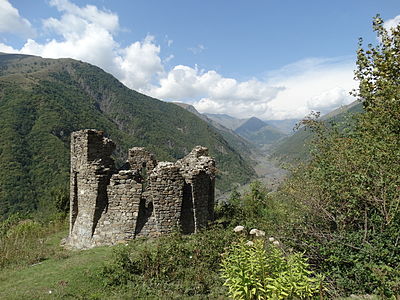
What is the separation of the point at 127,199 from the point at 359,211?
865 centimetres

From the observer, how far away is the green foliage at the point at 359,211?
707 centimetres

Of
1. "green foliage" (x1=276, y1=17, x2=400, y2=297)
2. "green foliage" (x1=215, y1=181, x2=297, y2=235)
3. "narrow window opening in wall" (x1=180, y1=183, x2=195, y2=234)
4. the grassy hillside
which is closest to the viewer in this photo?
"green foliage" (x1=276, y1=17, x2=400, y2=297)

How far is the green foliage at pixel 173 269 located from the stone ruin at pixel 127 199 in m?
2.14

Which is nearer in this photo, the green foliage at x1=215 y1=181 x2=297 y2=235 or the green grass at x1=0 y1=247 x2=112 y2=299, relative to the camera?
the green grass at x1=0 y1=247 x2=112 y2=299

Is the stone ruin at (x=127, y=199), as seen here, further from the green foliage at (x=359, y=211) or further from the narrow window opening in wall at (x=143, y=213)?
the green foliage at (x=359, y=211)

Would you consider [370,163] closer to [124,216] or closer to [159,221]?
[159,221]

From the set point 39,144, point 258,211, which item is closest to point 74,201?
point 258,211

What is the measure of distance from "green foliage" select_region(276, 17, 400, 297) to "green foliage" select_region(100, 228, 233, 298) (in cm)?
289

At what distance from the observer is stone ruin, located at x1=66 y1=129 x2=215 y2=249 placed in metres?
11.7

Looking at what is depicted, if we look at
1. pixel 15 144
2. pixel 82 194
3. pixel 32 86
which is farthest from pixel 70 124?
pixel 82 194

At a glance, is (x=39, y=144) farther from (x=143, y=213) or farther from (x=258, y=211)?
(x=143, y=213)

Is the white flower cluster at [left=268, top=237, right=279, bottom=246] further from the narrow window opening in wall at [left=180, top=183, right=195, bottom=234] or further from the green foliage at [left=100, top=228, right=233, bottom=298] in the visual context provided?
the narrow window opening in wall at [left=180, top=183, right=195, bottom=234]

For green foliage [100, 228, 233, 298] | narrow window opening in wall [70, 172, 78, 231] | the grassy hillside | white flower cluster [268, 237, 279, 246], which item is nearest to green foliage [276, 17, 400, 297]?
white flower cluster [268, 237, 279, 246]

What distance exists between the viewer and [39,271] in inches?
368
